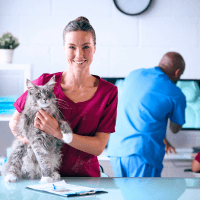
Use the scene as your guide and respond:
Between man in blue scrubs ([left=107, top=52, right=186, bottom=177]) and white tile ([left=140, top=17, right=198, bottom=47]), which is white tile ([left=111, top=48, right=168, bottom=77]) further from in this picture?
man in blue scrubs ([left=107, top=52, right=186, bottom=177])

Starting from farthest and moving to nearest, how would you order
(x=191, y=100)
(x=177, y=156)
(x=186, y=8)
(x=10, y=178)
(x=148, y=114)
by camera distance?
(x=186, y=8)
(x=191, y=100)
(x=177, y=156)
(x=148, y=114)
(x=10, y=178)

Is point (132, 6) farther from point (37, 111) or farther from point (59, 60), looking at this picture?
point (37, 111)

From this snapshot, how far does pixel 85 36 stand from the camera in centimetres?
119

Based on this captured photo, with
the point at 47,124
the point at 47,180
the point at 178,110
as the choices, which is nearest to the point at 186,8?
the point at 178,110

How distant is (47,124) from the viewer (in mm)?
1073

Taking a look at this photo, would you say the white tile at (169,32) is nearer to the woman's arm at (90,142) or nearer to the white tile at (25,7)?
the white tile at (25,7)

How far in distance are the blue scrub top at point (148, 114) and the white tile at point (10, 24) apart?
1325 millimetres

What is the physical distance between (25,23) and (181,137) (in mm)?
1869

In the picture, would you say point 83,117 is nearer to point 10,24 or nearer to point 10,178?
point 10,178

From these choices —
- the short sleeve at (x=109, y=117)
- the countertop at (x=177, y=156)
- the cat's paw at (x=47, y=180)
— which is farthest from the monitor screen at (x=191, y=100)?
the cat's paw at (x=47, y=180)

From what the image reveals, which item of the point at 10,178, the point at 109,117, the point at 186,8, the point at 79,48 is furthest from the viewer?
the point at 186,8

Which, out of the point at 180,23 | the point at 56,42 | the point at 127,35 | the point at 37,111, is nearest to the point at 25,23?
the point at 56,42

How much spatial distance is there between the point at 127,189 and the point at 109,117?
0.38 meters

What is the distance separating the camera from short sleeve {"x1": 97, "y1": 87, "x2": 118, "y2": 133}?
4.22ft
